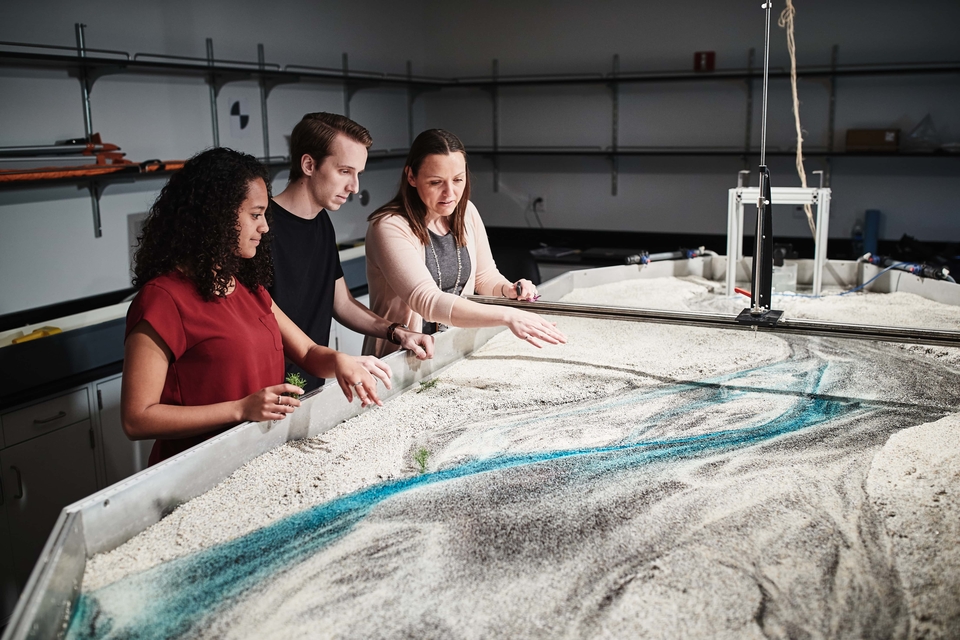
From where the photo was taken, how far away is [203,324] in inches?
54.2

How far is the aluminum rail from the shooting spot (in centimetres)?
163

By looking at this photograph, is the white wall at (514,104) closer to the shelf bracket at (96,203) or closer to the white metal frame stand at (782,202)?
the shelf bracket at (96,203)

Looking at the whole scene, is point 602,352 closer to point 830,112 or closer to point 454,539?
point 454,539

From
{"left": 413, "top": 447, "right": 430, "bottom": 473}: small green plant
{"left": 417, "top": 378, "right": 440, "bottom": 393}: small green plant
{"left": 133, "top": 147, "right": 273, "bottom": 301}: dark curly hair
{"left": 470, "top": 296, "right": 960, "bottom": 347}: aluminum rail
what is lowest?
{"left": 413, "top": 447, "right": 430, "bottom": 473}: small green plant

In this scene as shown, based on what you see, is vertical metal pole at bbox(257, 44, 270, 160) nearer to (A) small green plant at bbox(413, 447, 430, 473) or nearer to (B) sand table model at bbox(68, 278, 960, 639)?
(B) sand table model at bbox(68, 278, 960, 639)

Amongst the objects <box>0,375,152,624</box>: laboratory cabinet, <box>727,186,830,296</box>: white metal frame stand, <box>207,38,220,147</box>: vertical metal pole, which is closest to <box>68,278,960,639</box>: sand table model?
<box>727,186,830,296</box>: white metal frame stand

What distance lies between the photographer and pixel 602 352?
2.02 m

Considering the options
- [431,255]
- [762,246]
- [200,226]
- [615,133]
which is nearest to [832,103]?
[615,133]

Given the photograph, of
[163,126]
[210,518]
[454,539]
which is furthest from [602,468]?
[163,126]

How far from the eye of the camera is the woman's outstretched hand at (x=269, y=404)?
1.27 m

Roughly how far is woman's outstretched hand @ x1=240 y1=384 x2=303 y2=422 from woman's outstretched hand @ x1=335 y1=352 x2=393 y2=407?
167mm

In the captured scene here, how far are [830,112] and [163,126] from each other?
360 centimetres

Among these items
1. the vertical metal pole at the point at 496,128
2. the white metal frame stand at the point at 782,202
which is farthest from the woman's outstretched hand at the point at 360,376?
the vertical metal pole at the point at 496,128

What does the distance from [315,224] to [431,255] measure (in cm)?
30
